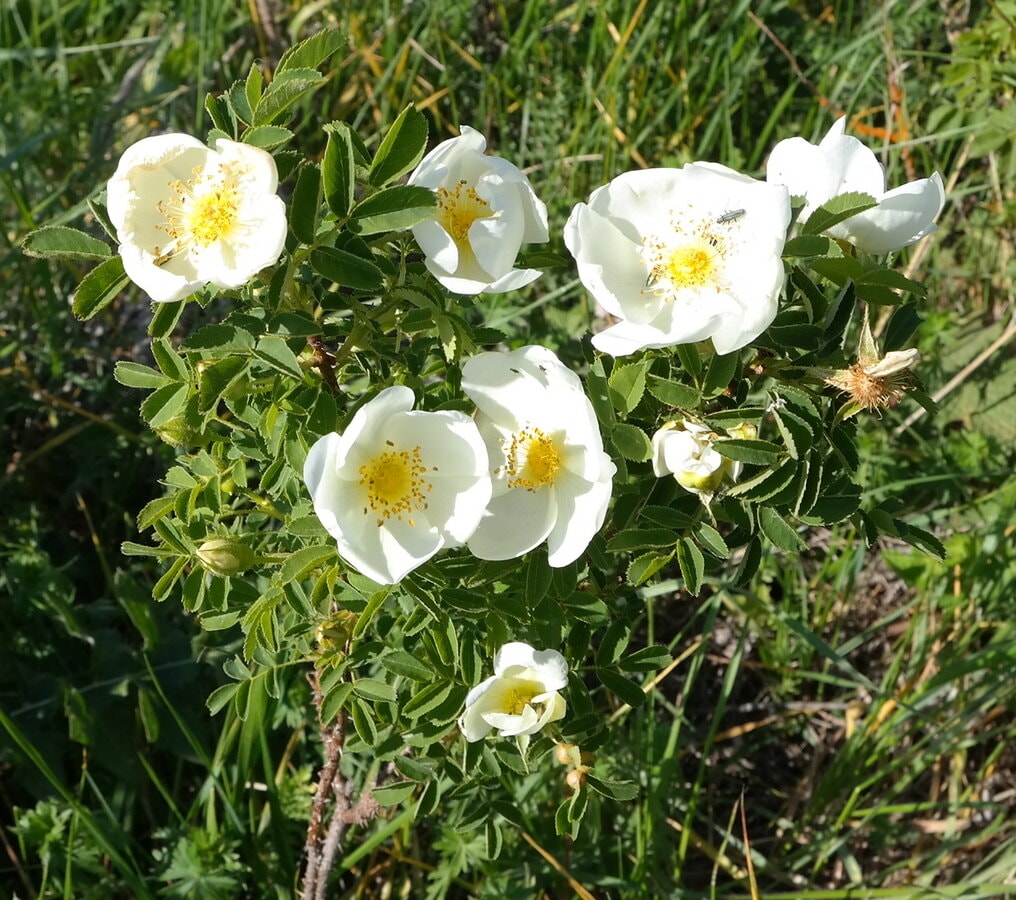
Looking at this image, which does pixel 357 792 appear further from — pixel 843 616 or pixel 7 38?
pixel 7 38

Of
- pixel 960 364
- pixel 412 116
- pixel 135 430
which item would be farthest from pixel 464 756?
pixel 960 364

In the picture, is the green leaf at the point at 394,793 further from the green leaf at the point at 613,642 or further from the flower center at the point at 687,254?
the flower center at the point at 687,254

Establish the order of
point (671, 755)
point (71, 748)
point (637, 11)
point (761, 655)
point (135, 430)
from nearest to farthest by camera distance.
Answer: point (671, 755) < point (71, 748) < point (761, 655) < point (135, 430) < point (637, 11)

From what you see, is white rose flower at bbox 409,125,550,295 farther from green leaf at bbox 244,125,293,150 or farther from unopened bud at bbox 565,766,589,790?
Answer: unopened bud at bbox 565,766,589,790

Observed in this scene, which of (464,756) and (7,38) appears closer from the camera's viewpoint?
(464,756)

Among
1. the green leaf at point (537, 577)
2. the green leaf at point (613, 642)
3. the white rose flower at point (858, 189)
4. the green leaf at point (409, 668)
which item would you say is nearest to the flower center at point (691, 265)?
the white rose flower at point (858, 189)

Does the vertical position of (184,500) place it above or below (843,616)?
above
